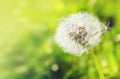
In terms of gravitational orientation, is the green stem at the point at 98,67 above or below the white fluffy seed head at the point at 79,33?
below

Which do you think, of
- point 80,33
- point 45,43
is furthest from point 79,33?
point 45,43

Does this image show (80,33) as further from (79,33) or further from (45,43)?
(45,43)

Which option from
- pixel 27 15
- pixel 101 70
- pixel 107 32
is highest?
pixel 27 15

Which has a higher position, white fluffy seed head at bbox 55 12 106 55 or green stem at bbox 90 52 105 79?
white fluffy seed head at bbox 55 12 106 55

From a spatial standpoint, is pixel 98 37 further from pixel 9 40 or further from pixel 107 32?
pixel 9 40

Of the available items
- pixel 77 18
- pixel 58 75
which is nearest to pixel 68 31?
pixel 77 18

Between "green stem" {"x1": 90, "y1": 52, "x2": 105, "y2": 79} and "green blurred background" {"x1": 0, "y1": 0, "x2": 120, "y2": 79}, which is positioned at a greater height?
"green blurred background" {"x1": 0, "y1": 0, "x2": 120, "y2": 79}
